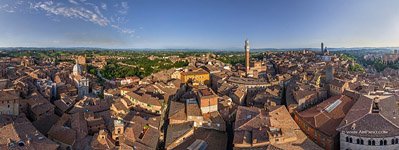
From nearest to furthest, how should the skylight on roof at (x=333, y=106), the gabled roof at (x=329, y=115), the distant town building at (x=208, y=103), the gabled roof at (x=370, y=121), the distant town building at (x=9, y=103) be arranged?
the gabled roof at (x=370, y=121) < the gabled roof at (x=329, y=115) < the skylight on roof at (x=333, y=106) < the distant town building at (x=9, y=103) < the distant town building at (x=208, y=103)

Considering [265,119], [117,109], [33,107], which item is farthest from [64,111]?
[265,119]

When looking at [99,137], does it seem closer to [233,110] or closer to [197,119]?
[197,119]

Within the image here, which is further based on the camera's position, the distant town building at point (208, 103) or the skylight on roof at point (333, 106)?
the distant town building at point (208, 103)

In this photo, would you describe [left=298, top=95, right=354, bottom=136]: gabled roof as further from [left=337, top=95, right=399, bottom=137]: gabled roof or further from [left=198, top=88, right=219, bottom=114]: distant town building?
[left=198, top=88, right=219, bottom=114]: distant town building

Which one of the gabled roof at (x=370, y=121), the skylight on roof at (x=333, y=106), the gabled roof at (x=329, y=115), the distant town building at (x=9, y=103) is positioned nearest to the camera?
the gabled roof at (x=370, y=121)

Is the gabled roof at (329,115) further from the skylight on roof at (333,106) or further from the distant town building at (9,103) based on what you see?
the distant town building at (9,103)

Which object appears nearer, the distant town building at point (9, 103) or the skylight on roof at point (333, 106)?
the skylight on roof at point (333, 106)

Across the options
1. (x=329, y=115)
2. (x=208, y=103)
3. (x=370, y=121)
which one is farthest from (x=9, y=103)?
(x=370, y=121)

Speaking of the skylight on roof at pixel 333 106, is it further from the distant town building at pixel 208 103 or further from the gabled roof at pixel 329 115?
the distant town building at pixel 208 103

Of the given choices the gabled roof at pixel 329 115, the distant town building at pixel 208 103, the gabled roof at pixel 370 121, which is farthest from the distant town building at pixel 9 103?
the gabled roof at pixel 370 121

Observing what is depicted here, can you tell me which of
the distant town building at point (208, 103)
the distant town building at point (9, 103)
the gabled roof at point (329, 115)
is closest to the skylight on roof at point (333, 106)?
the gabled roof at point (329, 115)

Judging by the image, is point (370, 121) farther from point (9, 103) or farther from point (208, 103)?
point (9, 103)
